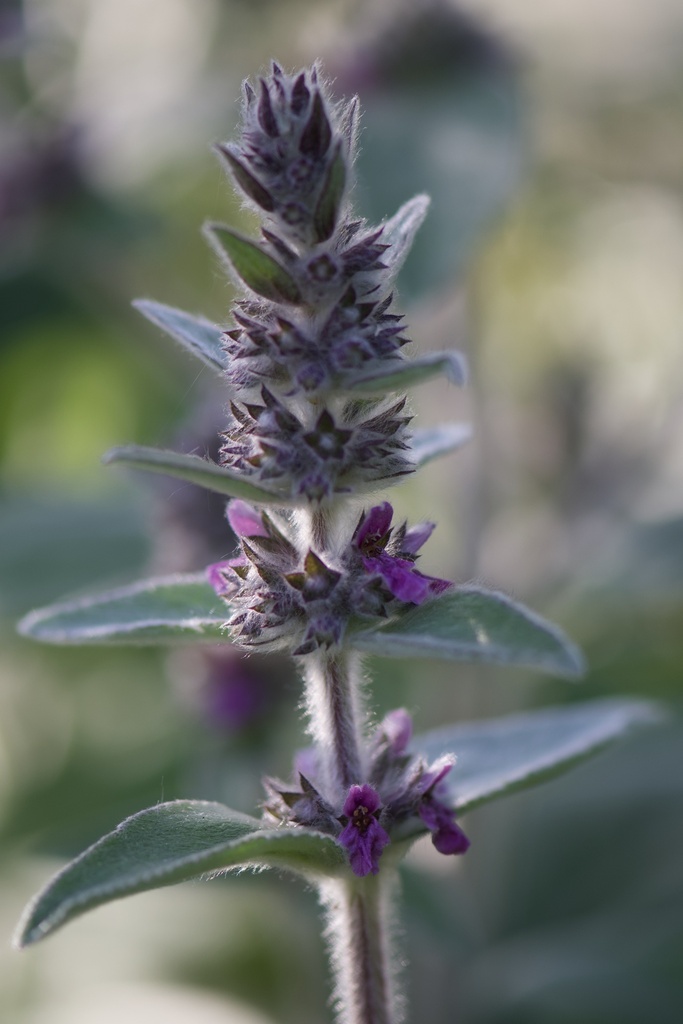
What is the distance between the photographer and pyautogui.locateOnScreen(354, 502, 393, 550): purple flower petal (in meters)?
1.19

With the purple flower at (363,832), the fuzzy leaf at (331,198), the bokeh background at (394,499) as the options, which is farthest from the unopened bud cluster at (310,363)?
the bokeh background at (394,499)

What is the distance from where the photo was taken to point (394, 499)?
Answer: 13.3 feet

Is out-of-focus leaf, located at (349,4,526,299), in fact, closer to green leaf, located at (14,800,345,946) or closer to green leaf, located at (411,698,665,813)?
green leaf, located at (411,698,665,813)

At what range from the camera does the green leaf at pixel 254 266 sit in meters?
1.05

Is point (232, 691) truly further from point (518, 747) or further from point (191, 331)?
point (191, 331)

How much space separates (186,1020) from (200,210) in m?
2.85

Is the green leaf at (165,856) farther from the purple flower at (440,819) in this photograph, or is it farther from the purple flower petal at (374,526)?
the purple flower petal at (374,526)

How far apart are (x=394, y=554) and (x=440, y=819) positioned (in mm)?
276

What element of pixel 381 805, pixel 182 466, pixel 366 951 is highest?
pixel 182 466

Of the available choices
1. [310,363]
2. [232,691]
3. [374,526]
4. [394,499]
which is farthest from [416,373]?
[394,499]

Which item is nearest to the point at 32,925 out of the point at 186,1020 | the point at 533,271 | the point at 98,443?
the point at 186,1020

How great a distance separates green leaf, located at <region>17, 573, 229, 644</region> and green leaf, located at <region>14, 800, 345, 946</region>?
0.18m

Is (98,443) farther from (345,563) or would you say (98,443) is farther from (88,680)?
(345,563)

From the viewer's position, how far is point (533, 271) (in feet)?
16.3
